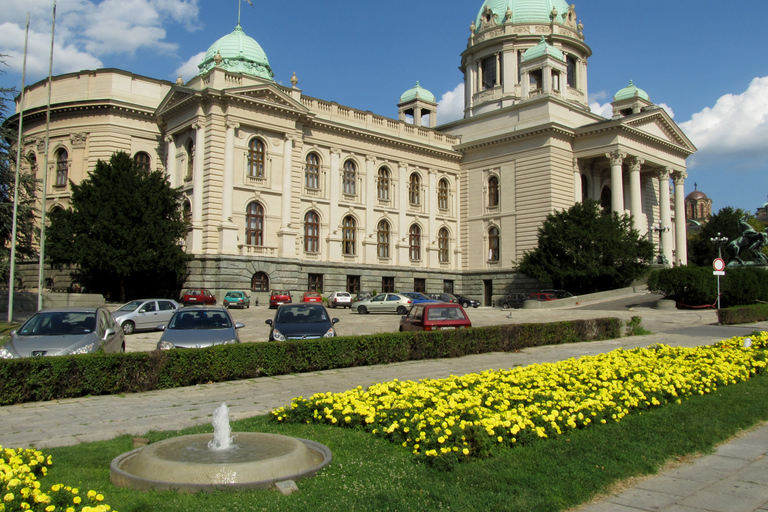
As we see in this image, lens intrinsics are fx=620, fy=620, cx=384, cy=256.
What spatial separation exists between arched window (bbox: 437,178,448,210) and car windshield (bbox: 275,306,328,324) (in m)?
41.2

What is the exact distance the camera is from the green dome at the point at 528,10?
66500 millimetres

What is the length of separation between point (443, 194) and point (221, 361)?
47.8 metres

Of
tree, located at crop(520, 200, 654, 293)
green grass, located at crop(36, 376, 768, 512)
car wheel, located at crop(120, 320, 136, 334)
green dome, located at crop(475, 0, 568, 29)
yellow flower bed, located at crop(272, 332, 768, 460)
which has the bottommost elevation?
green grass, located at crop(36, 376, 768, 512)

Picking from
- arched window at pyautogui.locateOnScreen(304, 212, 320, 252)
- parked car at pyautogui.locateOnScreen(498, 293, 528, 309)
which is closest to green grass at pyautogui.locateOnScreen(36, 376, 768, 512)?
parked car at pyautogui.locateOnScreen(498, 293, 528, 309)

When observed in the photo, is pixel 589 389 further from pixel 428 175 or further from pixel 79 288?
pixel 428 175

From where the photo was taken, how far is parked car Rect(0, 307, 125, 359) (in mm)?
13141

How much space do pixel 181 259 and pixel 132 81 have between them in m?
18.3

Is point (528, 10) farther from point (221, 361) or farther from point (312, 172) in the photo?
point (221, 361)

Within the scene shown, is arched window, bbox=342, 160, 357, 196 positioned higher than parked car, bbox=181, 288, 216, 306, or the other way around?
arched window, bbox=342, 160, 357, 196

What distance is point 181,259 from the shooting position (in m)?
41.0

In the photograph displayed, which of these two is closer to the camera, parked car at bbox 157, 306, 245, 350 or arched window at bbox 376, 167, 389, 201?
parked car at bbox 157, 306, 245, 350

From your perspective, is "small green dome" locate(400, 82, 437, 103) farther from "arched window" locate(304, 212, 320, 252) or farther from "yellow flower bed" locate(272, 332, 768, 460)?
"yellow flower bed" locate(272, 332, 768, 460)

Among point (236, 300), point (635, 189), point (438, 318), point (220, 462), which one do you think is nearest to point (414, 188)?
point (635, 189)

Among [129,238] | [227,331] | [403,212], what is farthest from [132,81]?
[227,331]
